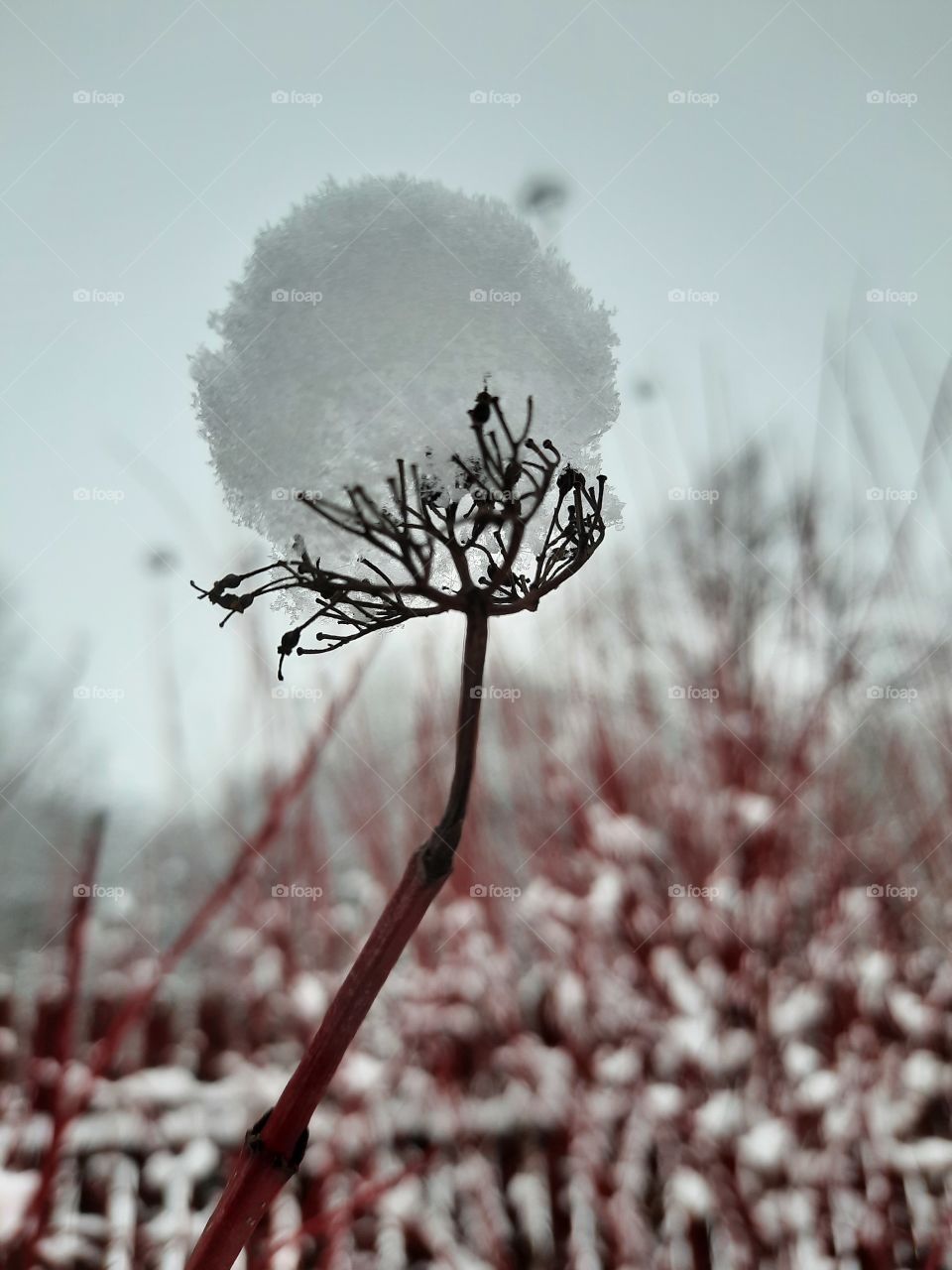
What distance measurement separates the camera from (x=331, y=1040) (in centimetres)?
25

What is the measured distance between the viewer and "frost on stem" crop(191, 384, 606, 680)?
278 mm

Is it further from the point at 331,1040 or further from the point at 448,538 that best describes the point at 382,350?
the point at 331,1040

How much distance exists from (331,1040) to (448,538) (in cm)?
14

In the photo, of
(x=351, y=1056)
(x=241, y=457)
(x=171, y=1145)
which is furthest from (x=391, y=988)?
(x=241, y=457)

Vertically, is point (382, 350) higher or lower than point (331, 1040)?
higher

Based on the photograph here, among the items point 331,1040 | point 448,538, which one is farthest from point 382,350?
point 331,1040

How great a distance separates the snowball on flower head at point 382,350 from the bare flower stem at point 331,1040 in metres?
0.09

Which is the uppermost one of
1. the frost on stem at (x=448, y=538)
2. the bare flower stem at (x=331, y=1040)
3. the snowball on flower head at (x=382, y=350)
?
the snowball on flower head at (x=382, y=350)

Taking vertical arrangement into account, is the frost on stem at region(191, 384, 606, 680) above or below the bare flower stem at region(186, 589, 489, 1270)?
above

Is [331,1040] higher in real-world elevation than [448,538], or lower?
lower

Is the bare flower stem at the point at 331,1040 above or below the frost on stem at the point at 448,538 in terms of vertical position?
below

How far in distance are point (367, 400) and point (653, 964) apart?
123cm

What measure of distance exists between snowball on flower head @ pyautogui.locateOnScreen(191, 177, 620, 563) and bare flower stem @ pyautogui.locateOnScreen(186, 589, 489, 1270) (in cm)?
9

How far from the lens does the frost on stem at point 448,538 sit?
0.28 metres
